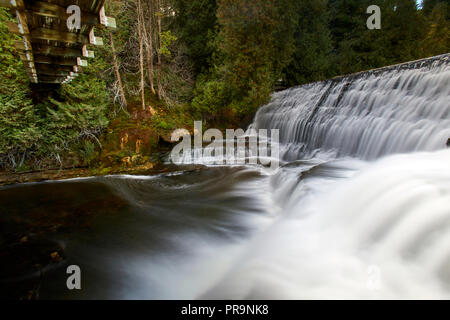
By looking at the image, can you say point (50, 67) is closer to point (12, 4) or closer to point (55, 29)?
point (55, 29)

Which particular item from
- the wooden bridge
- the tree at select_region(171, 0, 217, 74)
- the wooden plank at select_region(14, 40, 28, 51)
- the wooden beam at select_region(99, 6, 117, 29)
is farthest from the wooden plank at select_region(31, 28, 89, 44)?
the tree at select_region(171, 0, 217, 74)

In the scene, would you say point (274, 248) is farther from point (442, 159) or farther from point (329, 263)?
point (442, 159)

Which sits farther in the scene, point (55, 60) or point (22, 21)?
point (55, 60)

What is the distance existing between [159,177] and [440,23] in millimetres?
24989

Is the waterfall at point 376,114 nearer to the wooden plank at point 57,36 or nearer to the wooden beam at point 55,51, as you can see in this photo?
the wooden plank at point 57,36

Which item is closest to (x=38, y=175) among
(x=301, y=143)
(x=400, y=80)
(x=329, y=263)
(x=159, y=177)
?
(x=159, y=177)

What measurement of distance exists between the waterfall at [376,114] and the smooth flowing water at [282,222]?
33 millimetres

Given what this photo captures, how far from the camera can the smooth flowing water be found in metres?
2.23

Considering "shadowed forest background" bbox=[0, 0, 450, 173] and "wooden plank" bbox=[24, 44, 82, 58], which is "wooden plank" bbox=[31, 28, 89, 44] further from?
"shadowed forest background" bbox=[0, 0, 450, 173]

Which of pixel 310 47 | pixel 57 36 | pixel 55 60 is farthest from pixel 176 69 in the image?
pixel 57 36

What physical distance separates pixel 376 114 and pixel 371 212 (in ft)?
13.6

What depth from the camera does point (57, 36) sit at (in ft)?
14.1

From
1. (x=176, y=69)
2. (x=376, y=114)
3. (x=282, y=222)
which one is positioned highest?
(x=176, y=69)

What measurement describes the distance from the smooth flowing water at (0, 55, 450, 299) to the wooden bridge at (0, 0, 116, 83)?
10.5ft
